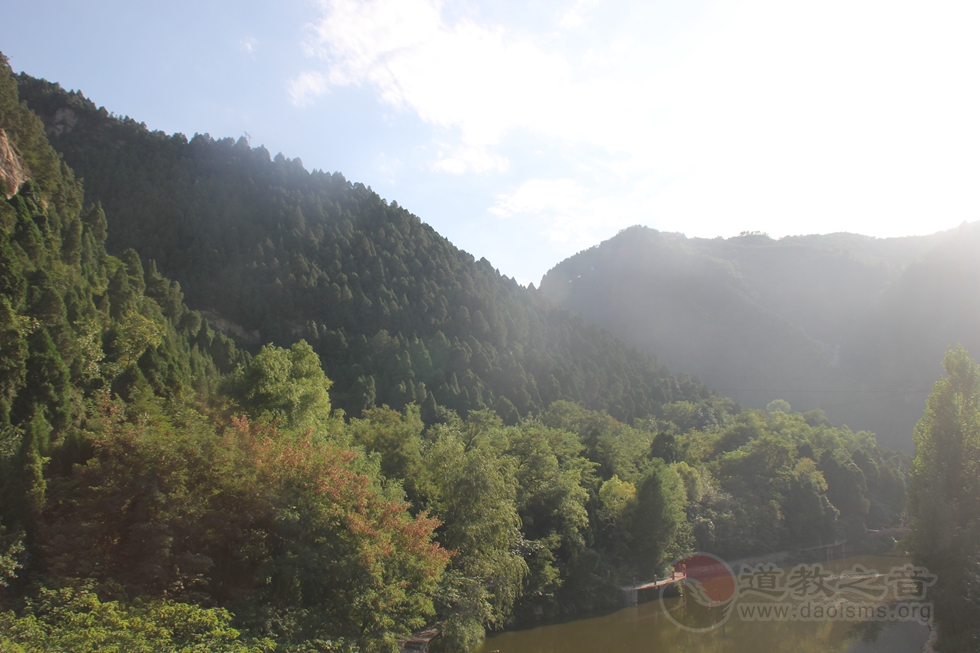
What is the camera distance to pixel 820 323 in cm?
17288

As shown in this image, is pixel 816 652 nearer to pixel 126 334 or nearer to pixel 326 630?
pixel 326 630

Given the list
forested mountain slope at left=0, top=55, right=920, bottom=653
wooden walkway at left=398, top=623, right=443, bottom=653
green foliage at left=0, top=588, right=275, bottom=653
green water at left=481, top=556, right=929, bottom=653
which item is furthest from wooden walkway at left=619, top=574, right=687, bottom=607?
green foliage at left=0, top=588, right=275, bottom=653

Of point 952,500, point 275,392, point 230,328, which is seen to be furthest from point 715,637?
point 230,328

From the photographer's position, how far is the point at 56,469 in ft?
55.8

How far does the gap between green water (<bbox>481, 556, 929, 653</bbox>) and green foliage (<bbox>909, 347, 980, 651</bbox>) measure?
4.92 m

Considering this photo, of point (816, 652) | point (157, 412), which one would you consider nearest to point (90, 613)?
point (157, 412)

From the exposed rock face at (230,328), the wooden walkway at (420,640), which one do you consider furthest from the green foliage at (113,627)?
the exposed rock face at (230,328)

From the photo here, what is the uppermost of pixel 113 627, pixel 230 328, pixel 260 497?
pixel 230 328

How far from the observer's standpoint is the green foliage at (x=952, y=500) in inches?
937

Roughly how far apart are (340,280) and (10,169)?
50.7m

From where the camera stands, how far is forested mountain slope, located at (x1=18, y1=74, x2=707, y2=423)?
247 ft

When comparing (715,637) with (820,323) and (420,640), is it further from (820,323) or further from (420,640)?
(820,323)

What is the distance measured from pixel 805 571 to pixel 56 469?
51371 mm

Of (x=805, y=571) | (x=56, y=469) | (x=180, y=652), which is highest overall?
(x=56, y=469)
